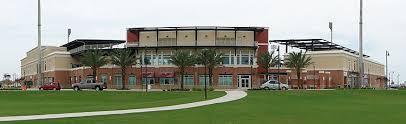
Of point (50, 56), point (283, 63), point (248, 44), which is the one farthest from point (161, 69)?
point (50, 56)

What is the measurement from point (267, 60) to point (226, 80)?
28.3 feet

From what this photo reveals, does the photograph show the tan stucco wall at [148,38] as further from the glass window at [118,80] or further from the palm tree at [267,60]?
the palm tree at [267,60]

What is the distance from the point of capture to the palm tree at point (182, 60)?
9319 cm

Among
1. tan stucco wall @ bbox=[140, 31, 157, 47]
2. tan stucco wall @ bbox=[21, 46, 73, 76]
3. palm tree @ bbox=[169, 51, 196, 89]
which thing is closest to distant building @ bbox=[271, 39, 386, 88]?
palm tree @ bbox=[169, 51, 196, 89]

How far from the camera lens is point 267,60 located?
3780 inches

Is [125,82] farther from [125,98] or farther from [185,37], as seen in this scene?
[125,98]

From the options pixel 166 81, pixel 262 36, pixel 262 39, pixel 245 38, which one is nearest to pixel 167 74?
pixel 166 81

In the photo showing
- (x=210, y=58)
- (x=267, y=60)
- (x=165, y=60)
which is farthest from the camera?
(x=165, y=60)

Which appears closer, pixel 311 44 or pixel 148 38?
pixel 148 38

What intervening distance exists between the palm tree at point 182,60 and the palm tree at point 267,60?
1197cm

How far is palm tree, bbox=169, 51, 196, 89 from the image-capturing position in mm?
93188

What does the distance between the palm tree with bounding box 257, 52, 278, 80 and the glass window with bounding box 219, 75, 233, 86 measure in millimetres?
5725

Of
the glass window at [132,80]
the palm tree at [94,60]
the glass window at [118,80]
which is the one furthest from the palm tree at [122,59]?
the glass window at [118,80]

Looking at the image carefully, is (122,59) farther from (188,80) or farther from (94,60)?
(188,80)
